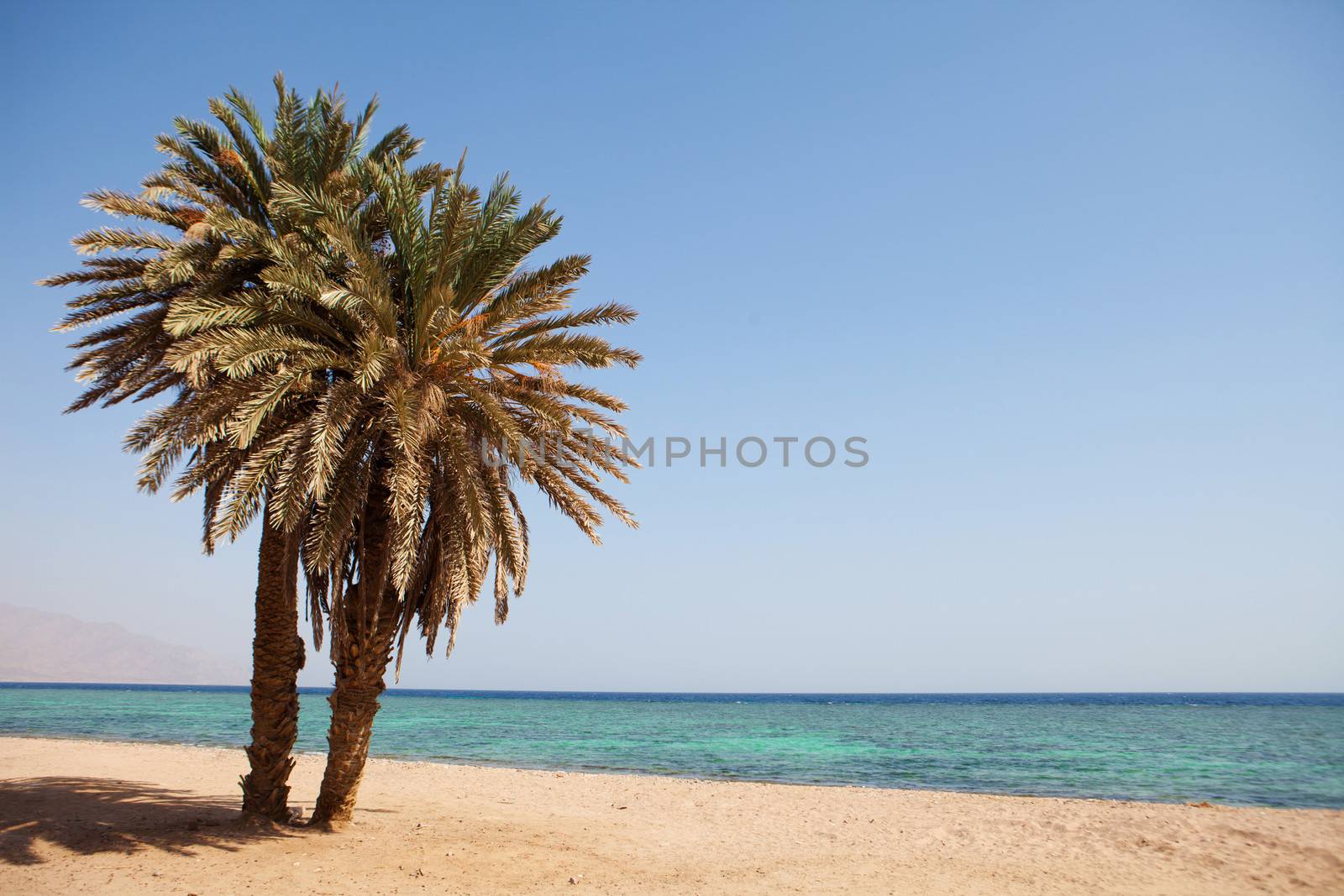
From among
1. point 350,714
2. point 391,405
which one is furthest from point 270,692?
point 391,405

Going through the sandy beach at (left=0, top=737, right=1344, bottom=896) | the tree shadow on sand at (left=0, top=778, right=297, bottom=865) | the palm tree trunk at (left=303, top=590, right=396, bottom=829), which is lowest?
the sandy beach at (left=0, top=737, right=1344, bottom=896)

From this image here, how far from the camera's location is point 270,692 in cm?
1229

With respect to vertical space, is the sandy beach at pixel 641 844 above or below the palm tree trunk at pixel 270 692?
below

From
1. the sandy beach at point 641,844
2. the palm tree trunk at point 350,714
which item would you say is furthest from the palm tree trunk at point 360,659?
the sandy beach at point 641,844

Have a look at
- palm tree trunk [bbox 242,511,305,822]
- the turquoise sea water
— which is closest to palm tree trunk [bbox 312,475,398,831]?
palm tree trunk [bbox 242,511,305,822]

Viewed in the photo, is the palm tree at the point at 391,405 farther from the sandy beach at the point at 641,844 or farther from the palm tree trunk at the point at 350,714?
the sandy beach at the point at 641,844

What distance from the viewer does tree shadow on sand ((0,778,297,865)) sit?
1076 centimetres

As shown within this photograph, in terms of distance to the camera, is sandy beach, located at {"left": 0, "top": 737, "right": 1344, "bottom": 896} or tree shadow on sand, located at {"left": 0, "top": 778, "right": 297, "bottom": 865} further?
tree shadow on sand, located at {"left": 0, "top": 778, "right": 297, "bottom": 865}

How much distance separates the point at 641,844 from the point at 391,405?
8601 millimetres

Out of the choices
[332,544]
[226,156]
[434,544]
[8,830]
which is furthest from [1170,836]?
[226,156]

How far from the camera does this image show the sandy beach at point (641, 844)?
10.2 metres

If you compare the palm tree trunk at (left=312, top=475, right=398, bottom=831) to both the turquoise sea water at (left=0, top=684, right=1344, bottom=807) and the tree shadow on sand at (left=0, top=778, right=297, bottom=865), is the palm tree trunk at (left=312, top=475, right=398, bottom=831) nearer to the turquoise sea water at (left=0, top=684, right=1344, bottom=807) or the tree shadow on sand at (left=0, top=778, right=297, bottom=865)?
the tree shadow on sand at (left=0, top=778, right=297, bottom=865)

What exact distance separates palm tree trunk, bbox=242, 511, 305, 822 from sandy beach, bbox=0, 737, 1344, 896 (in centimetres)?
66

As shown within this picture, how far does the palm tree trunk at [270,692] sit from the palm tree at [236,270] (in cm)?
1
